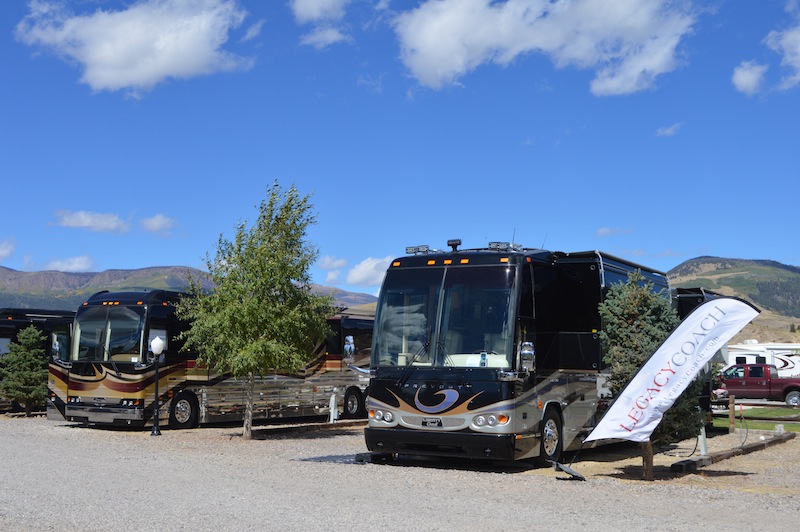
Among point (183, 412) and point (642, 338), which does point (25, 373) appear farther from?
point (642, 338)

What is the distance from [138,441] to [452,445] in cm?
804

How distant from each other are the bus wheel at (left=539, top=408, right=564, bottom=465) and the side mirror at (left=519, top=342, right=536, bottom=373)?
117 cm

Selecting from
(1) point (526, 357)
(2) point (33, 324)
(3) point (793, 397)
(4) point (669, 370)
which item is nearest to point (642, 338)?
(4) point (669, 370)

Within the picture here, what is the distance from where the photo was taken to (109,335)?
70.9 feet

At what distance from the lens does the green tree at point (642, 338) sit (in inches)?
529

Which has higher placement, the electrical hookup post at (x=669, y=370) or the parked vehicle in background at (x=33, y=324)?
the parked vehicle in background at (x=33, y=324)

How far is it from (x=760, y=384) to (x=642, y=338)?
26613 mm

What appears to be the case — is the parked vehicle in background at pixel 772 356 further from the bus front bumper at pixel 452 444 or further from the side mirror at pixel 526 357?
the bus front bumper at pixel 452 444

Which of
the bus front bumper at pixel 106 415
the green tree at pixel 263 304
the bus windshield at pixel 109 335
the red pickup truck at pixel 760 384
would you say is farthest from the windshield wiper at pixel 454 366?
the red pickup truck at pixel 760 384

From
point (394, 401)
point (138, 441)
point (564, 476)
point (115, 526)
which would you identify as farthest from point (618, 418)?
point (138, 441)

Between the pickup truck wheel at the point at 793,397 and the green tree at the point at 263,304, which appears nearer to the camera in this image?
the green tree at the point at 263,304

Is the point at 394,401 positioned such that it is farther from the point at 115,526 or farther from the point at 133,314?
the point at 133,314

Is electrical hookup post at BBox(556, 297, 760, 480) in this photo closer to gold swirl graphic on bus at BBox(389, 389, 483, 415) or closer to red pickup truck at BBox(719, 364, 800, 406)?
gold swirl graphic on bus at BBox(389, 389, 483, 415)

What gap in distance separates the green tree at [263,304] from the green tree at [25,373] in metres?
7.39
